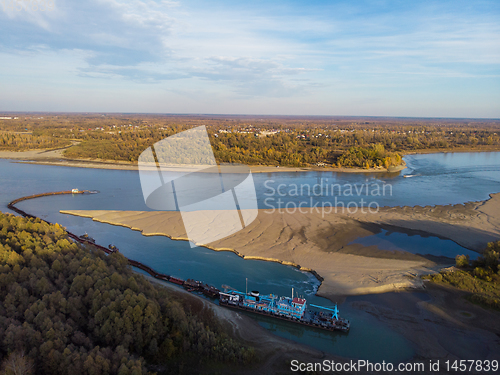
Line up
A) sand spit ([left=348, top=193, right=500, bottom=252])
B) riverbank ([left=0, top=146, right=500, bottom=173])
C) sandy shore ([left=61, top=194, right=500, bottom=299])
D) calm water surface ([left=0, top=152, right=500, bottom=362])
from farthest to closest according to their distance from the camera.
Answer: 1. riverbank ([left=0, top=146, right=500, bottom=173])
2. sand spit ([left=348, top=193, right=500, bottom=252])
3. sandy shore ([left=61, top=194, right=500, bottom=299])
4. calm water surface ([left=0, top=152, right=500, bottom=362])

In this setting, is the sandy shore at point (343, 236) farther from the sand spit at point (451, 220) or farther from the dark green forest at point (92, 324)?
the dark green forest at point (92, 324)

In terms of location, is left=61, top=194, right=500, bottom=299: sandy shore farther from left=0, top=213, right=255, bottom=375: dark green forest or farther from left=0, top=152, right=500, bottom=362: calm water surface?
left=0, top=213, right=255, bottom=375: dark green forest

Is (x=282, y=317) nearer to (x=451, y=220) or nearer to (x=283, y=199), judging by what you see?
(x=451, y=220)

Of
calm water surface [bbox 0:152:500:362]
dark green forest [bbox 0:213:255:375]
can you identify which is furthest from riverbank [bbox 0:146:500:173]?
dark green forest [bbox 0:213:255:375]

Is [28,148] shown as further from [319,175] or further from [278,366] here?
[278,366]

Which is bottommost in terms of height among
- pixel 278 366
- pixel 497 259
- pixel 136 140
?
pixel 278 366

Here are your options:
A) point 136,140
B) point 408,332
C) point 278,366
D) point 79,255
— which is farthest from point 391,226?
point 136,140
